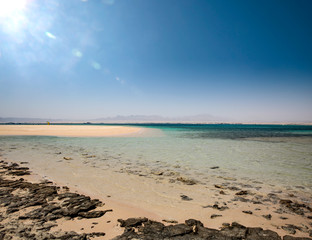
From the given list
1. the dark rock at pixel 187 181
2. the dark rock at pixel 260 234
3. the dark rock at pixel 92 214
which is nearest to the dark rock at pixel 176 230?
the dark rock at pixel 260 234

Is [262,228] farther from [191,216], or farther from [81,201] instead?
[81,201]

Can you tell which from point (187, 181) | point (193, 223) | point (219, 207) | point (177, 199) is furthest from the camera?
point (187, 181)

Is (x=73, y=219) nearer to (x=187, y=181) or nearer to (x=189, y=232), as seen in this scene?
(x=189, y=232)

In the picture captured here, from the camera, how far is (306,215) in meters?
4.69

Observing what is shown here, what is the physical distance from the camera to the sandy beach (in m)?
4.10

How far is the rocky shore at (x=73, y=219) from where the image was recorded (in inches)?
138

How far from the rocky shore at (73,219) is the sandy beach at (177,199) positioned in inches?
3.5

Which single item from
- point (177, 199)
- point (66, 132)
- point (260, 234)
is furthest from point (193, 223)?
point (66, 132)

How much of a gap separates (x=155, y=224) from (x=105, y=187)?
3260 millimetres

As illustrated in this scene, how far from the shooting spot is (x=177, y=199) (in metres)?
5.70

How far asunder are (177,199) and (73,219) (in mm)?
3123

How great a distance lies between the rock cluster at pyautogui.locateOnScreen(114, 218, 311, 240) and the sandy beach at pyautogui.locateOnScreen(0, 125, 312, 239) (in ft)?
0.70

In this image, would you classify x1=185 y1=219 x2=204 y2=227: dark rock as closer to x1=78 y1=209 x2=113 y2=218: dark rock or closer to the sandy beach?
the sandy beach

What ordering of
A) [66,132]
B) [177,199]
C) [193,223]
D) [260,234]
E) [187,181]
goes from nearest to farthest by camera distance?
1. [260,234]
2. [193,223]
3. [177,199]
4. [187,181]
5. [66,132]
